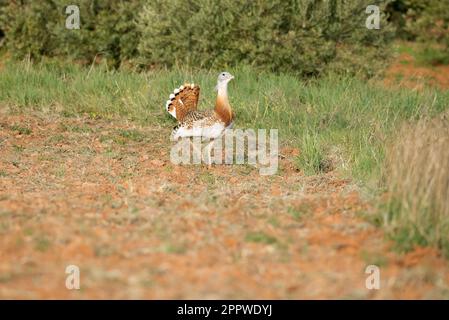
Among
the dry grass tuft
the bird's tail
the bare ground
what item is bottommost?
the bare ground

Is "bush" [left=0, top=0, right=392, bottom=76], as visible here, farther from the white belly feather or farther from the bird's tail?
the white belly feather

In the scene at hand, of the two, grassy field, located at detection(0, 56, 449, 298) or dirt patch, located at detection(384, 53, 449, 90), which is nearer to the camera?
grassy field, located at detection(0, 56, 449, 298)

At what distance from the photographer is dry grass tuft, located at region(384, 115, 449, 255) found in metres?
6.34

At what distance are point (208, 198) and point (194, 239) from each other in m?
1.61

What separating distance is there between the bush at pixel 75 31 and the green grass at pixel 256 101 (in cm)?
379

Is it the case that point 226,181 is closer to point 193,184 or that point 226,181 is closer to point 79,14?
point 193,184

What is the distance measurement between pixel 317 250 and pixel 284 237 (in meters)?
0.36

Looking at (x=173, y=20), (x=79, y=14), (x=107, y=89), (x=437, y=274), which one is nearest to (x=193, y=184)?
(x=437, y=274)

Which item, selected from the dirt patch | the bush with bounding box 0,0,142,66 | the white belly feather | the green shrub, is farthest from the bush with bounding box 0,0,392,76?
the white belly feather

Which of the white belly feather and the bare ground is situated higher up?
the white belly feather

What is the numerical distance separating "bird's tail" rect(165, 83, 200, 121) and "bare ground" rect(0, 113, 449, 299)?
1.20m

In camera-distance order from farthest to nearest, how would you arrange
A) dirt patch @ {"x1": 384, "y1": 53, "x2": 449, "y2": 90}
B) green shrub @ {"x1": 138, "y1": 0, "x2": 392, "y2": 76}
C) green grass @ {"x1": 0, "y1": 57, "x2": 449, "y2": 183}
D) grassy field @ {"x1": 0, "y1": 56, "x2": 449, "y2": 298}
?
dirt patch @ {"x1": 384, "y1": 53, "x2": 449, "y2": 90} → green shrub @ {"x1": 138, "y1": 0, "x2": 392, "y2": 76} → green grass @ {"x1": 0, "y1": 57, "x2": 449, "y2": 183} → grassy field @ {"x1": 0, "y1": 56, "x2": 449, "y2": 298}

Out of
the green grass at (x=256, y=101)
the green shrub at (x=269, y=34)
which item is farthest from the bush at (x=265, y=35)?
the green grass at (x=256, y=101)

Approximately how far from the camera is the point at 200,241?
20.4 feet
